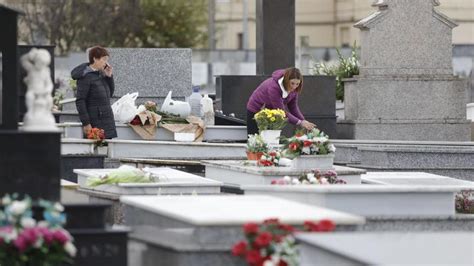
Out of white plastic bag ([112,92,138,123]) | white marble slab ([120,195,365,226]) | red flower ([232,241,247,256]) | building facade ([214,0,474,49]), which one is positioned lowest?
red flower ([232,241,247,256])

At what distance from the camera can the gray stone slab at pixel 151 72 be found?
93.0 feet

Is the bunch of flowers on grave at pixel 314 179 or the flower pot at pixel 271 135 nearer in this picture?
the bunch of flowers on grave at pixel 314 179

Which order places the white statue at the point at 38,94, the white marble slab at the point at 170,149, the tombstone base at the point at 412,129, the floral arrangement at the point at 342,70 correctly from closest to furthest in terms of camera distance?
the white statue at the point at 38,94 → the white marble slab at the point at 170,149 → the tombstone base at the point at 412,129 → the floral arrangement at the point at 342,70

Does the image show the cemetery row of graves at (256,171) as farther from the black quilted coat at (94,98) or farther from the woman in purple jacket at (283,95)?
the woman in purple jacket at (283,95)

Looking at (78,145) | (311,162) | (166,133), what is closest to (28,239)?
(311,162)

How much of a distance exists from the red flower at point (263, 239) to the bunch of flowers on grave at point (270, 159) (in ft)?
21.5

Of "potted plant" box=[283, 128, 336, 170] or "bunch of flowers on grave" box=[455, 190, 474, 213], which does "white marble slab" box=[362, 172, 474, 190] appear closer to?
"potted plant" box=[283, 128, 336, 170]

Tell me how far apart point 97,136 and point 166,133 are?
2389 mm

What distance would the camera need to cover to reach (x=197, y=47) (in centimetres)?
7369

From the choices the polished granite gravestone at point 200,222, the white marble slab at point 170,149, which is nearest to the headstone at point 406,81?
the white marble slab at point 170,149

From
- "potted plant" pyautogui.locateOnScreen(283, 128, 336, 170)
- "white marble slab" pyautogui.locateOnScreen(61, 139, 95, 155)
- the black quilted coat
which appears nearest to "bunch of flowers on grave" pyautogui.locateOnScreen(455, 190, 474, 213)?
"potted plant" pyautogui.locateOnScreen(283, 128, 336, 170)

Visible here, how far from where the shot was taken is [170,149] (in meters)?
22.8

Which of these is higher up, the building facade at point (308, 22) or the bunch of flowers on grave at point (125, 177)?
the building facade at point (308, 22)

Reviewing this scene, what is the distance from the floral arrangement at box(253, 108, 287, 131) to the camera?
21280 millimetres
